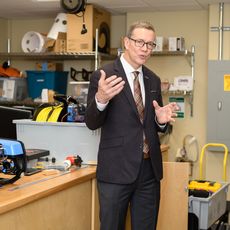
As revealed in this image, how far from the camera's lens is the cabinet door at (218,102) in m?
5.11

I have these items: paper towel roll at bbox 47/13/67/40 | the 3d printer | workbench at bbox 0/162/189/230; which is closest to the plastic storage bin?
paper towel roll at bbox 47/13/67/40

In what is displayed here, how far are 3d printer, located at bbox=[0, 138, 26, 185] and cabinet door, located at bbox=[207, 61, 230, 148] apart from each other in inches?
125

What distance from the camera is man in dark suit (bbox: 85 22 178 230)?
8.38ft

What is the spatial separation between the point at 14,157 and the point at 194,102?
355 cm

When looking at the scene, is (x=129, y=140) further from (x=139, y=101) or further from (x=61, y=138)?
(x=61, y=138)

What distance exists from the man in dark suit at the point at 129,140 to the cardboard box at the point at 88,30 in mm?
2823

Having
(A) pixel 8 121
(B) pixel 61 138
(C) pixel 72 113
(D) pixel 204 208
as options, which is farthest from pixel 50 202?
(D) pixel 204 208

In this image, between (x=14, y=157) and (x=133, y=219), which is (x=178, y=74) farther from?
(x=14, y=157)

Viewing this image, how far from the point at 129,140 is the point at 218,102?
282 cm

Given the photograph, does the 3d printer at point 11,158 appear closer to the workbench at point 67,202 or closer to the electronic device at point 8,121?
the workbench at point 67,202

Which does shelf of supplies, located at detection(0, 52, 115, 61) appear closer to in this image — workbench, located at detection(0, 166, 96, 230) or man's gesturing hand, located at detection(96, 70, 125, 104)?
workbench, located at detection(0, 166, 96, 230)

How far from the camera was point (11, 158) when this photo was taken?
7.77ft

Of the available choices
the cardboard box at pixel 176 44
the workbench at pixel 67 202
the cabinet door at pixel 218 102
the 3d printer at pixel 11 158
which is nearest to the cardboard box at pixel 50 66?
the cardboard box at pixel 176 44

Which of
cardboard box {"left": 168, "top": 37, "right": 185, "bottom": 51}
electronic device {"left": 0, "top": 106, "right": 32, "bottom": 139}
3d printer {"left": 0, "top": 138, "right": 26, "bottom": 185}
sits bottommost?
3d printer {"left": 0, "top": 138, "right": 26, "bottom": 185}
